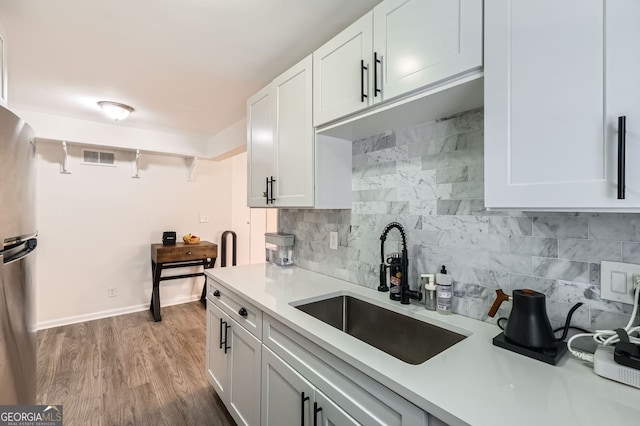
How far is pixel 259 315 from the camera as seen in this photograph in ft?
4.80

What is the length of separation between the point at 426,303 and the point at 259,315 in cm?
80

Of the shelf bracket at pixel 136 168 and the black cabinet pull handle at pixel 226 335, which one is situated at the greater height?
the shelf bracket at pixel 136 168

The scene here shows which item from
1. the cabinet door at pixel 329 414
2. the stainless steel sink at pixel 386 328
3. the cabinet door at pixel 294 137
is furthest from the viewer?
the cabinet door at pixel 294 137

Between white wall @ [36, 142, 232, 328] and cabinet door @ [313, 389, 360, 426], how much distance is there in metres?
3.62

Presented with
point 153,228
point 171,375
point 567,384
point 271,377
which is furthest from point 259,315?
point 153,228

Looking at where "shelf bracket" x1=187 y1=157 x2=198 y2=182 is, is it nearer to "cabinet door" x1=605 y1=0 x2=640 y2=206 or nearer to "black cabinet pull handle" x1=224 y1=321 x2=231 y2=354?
"black cabinet pull handle" x1=224 y1=321 x2=231 y2=354

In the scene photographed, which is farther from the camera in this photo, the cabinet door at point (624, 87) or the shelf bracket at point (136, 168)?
the shelf bracket at point (136, 168)

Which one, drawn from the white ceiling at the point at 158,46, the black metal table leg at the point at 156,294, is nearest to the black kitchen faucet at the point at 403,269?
the white ceiling at the point at 158,46

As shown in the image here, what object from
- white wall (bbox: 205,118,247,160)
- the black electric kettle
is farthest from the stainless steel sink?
white wall (bbox: 205,118,247,160)

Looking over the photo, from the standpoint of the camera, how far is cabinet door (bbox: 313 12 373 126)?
130cm

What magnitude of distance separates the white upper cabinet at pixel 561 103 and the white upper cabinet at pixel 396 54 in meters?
0.09

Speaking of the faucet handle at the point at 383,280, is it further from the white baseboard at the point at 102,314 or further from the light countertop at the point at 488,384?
the white baseboard at the point at 102,314

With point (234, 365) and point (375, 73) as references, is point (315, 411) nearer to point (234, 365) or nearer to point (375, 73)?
point (234, 365)

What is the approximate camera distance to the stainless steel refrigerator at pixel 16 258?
99cm
